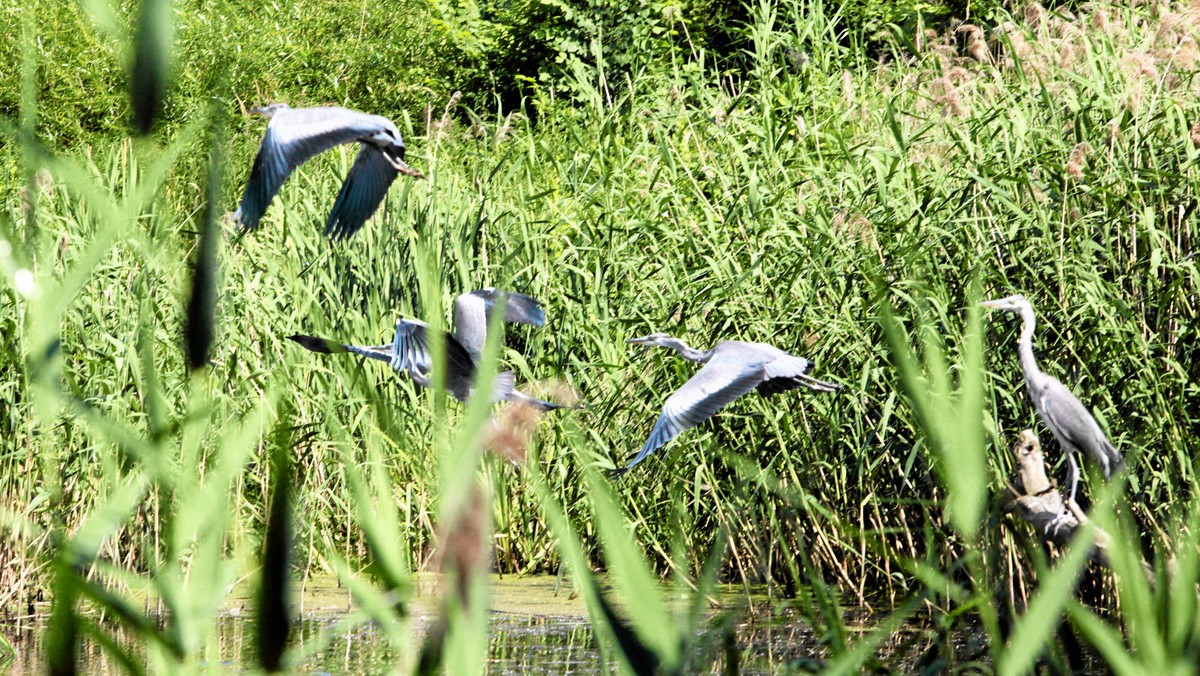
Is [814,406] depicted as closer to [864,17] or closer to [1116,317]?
[1116,317]

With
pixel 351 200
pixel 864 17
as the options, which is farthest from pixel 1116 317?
pixel 864 17

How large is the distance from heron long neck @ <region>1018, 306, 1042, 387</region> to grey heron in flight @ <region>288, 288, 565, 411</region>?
3.46ft

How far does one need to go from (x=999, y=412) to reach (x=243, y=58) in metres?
8.40

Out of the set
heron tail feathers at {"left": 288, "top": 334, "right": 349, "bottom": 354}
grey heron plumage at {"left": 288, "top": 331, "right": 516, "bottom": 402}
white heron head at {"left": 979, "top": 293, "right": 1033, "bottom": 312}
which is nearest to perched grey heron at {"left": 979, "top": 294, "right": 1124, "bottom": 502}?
white heron head at {"left": 979, "top": 293, "right": 1033, "bottom": 312}

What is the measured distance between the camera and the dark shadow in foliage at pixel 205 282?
0.71 m

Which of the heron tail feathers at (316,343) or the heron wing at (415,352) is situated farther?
the heron wing at (415,352)

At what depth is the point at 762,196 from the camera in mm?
4152

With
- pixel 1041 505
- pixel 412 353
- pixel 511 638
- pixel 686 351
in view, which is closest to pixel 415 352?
pixel 412 353

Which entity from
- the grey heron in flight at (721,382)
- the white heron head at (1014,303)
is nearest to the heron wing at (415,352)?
the grey heron in flight at (721,382)

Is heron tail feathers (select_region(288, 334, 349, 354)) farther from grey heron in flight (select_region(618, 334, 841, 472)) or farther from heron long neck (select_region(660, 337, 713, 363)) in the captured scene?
heron long neck (select_region(660, 337, 713, 363))

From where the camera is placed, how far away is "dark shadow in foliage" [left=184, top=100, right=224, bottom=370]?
712mm

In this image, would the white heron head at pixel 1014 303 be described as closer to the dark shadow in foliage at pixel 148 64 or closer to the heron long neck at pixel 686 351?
the heron long neck at pixel 686 351

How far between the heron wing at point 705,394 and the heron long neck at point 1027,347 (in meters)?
0.60

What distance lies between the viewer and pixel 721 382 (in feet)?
11.0
